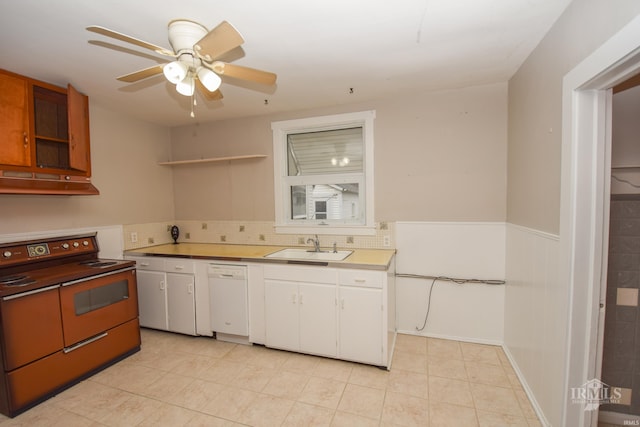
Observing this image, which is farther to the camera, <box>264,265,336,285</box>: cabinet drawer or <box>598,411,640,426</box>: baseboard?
<box>264,265,336,285</box>: cabinet drawer

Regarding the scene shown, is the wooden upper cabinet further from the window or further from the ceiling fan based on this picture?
the window

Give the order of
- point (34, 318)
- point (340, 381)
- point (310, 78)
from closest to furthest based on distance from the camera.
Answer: point (34, 318) < point (340, 381) < point (310, 78)

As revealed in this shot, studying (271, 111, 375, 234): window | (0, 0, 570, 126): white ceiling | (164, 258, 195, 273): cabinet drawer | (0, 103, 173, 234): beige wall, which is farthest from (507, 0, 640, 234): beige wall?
(0, 103, 173, 234): beige wall

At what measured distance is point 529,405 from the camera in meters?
1.83

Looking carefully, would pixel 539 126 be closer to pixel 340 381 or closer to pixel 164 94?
pixel 340 381

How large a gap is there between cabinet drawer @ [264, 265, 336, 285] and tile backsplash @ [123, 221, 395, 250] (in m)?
0.66

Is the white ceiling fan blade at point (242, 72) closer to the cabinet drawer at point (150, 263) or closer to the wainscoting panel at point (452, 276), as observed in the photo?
the wainscoting panel at point (452, 276)

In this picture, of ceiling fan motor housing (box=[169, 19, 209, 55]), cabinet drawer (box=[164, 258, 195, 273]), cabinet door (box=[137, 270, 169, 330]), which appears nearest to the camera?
ceiling fan motor housing (box=[169, 19, 209, 55])

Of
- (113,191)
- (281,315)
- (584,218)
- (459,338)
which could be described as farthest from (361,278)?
(113,191)

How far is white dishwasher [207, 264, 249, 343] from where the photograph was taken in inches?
102

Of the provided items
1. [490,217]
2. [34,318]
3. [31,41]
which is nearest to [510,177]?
[490,217]

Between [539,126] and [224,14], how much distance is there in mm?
2055

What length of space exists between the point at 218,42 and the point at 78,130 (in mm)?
1871

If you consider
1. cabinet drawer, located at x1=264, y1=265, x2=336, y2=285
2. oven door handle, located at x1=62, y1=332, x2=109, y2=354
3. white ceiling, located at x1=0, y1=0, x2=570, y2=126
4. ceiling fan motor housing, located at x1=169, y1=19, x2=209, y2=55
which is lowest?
oven door handle, located at x1=62, y1=332, x2=109, y2=354
